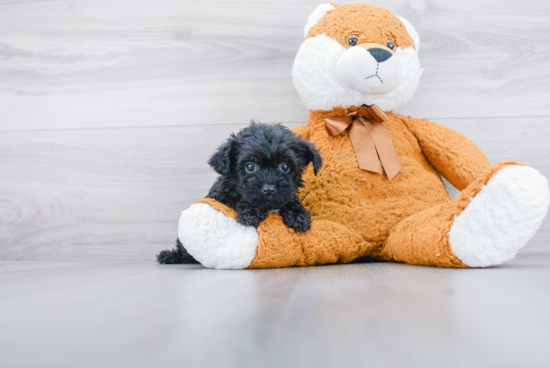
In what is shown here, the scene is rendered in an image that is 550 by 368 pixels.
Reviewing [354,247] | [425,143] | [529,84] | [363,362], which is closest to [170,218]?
[354,247]

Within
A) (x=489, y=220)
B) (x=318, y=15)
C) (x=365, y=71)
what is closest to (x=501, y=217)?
(x=489, y=220)

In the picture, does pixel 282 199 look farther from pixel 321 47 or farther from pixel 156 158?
pixel 156 158

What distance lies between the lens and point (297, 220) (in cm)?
84

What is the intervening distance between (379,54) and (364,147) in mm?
226

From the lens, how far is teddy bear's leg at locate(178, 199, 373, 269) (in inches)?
31.4

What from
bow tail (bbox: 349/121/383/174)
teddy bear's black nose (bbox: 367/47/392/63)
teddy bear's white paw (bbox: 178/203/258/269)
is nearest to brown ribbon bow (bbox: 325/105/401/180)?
bow tail (bbox: 349/121/383/174)

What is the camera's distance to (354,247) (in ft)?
2.95

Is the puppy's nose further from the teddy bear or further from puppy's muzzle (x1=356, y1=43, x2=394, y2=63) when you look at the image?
puppy's muzzle (x1=356, y1=43, x2=394, y2=63)

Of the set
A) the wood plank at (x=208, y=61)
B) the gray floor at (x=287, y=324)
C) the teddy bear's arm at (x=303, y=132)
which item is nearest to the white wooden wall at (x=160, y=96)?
the wood plank at (x=208, y=61)

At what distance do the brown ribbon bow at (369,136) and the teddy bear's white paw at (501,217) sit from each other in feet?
0.87

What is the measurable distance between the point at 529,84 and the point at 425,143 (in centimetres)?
52

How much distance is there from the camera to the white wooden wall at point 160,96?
1.26 metres

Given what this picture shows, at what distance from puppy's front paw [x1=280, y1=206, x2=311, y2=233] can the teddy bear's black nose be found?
414mm

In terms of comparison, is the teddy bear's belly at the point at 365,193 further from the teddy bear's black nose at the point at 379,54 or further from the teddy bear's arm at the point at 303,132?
the teddy bear's black nose at the point at 379,54
